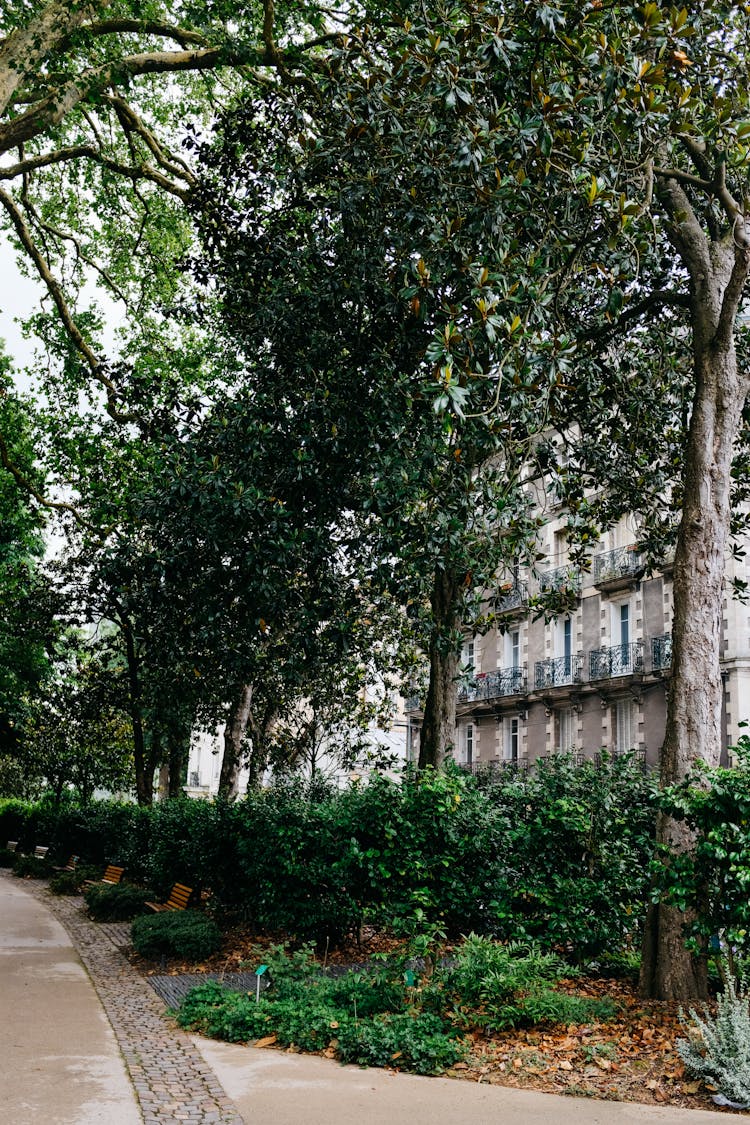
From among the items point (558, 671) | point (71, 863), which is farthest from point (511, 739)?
point (71, 863)

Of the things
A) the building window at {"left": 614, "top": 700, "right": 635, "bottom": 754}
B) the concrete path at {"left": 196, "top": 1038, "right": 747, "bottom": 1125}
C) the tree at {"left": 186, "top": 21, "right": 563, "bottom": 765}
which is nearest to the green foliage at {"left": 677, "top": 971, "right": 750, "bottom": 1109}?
the concrete path at {"left": 196, "top": 1038, "right": 747, "bottom": 1125}

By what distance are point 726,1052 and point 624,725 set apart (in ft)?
80.4

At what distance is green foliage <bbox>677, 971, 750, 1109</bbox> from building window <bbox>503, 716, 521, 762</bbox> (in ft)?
95.4

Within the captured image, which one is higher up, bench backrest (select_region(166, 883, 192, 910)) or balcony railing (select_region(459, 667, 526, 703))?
balcony railing (select_region(459, 667, 526, 703))

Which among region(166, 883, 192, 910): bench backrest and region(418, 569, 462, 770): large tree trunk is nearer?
region(418, 569, 462, 770): large tree trunk

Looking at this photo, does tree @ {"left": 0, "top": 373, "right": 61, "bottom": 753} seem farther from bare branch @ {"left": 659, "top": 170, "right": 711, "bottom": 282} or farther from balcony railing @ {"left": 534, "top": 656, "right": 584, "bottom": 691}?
balcony railing @ {"left": 534, "top": 656, "right": 584, "bottom": 691}

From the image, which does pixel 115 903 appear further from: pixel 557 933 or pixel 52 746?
pixel 52 746

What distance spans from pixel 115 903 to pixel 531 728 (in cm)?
2076

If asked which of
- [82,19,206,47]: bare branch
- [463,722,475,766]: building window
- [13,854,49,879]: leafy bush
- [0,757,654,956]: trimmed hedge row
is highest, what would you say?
[82,19,206,47]: bare branch

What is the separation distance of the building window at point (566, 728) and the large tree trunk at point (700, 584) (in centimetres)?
2377

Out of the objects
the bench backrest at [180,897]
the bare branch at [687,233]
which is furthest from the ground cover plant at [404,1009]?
the bare branch at [687,233]

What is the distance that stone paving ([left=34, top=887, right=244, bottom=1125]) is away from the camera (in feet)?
19.1

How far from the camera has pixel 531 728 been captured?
34.1m

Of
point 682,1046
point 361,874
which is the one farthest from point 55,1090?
point 361,874
